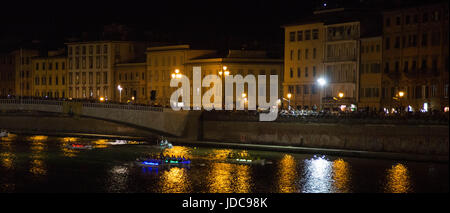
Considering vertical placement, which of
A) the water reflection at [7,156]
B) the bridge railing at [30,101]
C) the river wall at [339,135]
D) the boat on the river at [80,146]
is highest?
the bridge railing at [30,101]

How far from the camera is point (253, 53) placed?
361ft

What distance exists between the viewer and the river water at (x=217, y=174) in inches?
2265

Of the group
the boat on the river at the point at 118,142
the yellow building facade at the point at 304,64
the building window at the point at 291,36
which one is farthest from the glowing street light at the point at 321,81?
the boat on the river at the point at 118,142

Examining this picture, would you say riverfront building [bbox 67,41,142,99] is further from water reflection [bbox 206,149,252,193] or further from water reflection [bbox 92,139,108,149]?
water reflection [bbox 206,149,252,193]

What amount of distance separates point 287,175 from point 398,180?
303 inches

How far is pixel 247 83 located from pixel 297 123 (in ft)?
107

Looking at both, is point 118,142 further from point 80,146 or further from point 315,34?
point 315,34

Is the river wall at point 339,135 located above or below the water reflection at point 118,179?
above

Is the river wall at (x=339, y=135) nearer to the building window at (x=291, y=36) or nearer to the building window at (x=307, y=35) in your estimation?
the building window at (x=307, y=35)

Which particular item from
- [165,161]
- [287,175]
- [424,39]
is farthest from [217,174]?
[424,39]

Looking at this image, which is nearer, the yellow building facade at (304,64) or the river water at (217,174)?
the river water at (217,174)

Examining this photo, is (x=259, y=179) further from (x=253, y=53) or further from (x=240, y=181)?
(x=253, y=53)

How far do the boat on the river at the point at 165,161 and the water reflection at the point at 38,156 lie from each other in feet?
24.5
